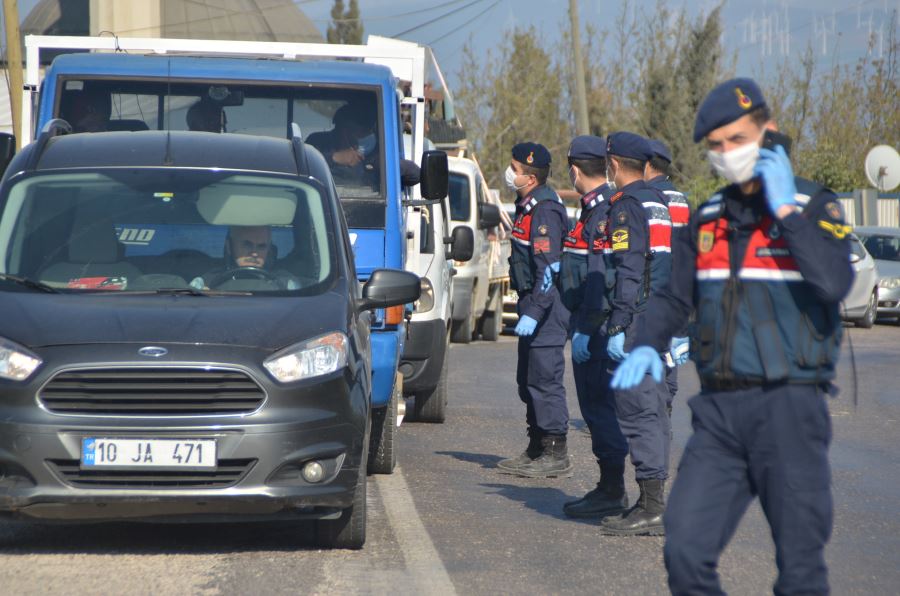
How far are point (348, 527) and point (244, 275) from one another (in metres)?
1.30

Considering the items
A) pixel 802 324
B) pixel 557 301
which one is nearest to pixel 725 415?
pixel 802 324

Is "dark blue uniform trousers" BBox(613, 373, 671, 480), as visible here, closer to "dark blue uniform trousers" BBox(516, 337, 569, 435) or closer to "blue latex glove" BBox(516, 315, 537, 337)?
"blue latex glove" BBox(516, 315, 537, 337)

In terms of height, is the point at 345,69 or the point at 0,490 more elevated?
the point at 345,69

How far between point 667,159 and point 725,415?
471cm

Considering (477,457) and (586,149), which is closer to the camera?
(586,149)

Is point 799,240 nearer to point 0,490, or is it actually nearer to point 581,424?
point 0,490

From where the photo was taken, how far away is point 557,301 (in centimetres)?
891

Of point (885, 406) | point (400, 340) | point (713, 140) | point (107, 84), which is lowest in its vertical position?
point (885, 406)

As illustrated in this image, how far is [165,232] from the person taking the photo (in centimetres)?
702

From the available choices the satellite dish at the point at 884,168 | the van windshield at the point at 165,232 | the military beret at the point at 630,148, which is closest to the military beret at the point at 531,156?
the military beret at the point at 630,148

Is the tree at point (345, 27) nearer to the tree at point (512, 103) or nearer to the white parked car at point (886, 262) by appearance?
the tree at point (512, 103)

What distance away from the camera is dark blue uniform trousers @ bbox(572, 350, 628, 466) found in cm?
767

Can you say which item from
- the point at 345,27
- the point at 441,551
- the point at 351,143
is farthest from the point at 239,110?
the point at 345,27

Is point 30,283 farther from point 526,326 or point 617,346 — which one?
point 526,326
